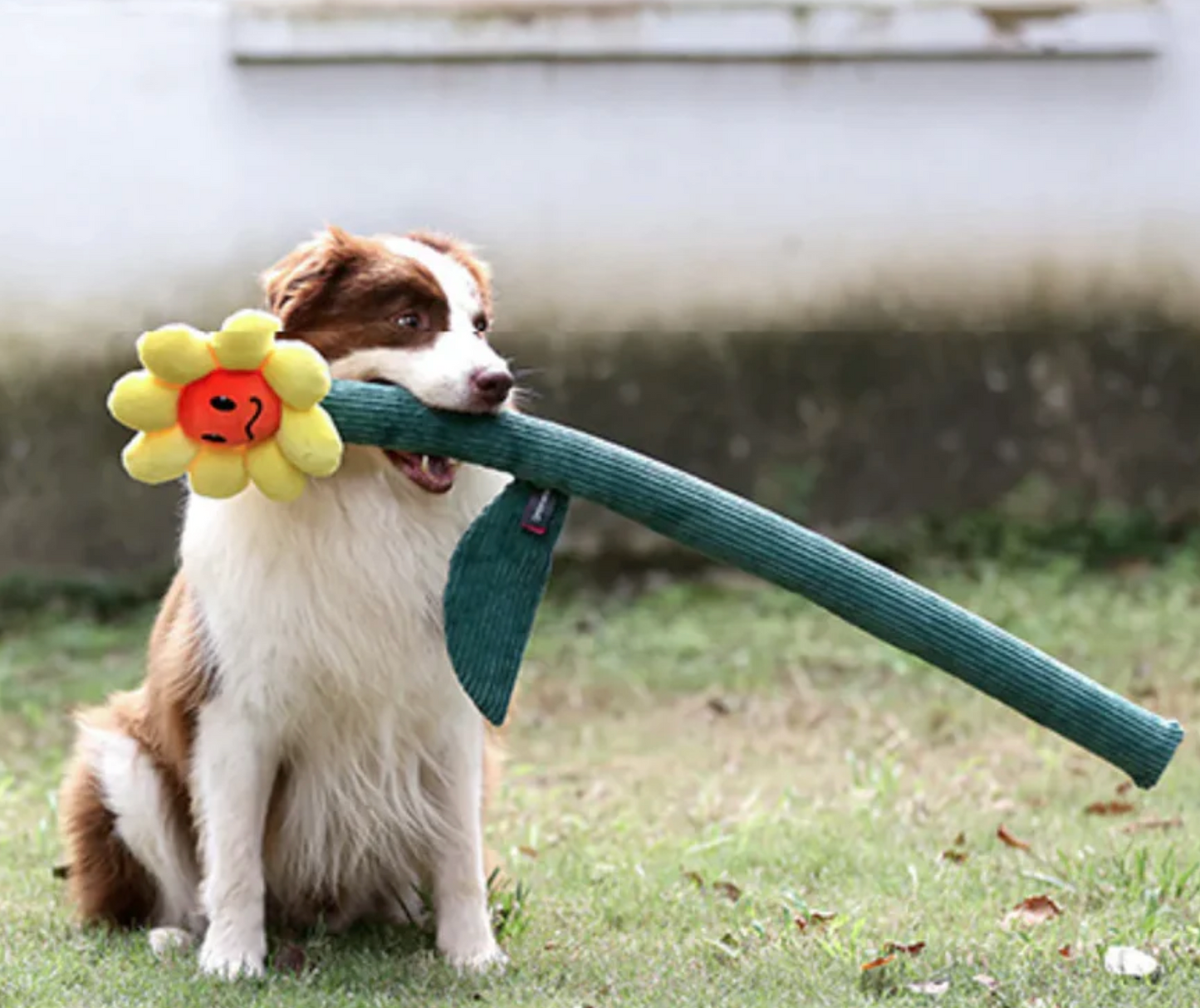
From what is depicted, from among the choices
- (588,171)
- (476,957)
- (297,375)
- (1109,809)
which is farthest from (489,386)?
(588,171)

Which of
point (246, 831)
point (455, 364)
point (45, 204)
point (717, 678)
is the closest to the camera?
point (455, 364)

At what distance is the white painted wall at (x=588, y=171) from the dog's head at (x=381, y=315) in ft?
12.8

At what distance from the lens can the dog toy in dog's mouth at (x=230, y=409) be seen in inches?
120

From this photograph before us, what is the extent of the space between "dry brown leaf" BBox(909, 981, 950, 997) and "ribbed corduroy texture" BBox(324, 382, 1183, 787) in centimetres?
49

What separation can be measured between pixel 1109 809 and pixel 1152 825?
0.23 meters

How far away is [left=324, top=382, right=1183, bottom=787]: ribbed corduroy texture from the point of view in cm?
319

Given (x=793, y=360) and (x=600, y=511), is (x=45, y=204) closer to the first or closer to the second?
(x=600, y=511)

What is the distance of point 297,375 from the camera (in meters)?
3.05

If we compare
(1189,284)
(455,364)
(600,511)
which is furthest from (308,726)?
(1189,284)

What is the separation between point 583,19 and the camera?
23.9 ft

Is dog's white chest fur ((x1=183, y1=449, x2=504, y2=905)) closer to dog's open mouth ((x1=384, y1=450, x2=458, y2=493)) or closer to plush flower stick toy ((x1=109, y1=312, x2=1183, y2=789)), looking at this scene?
dog's open mouth ((x1=384, y1=450, x2=458, y2=493))

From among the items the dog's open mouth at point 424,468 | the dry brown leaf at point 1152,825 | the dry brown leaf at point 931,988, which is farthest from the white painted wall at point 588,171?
the dry brown leaf at point 931,988

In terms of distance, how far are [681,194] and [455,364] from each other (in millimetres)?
4396

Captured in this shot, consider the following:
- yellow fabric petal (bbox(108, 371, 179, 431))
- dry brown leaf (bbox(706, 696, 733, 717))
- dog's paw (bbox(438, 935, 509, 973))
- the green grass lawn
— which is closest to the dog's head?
yellow fabric petal (bbox(108, 371, 179, 431))
